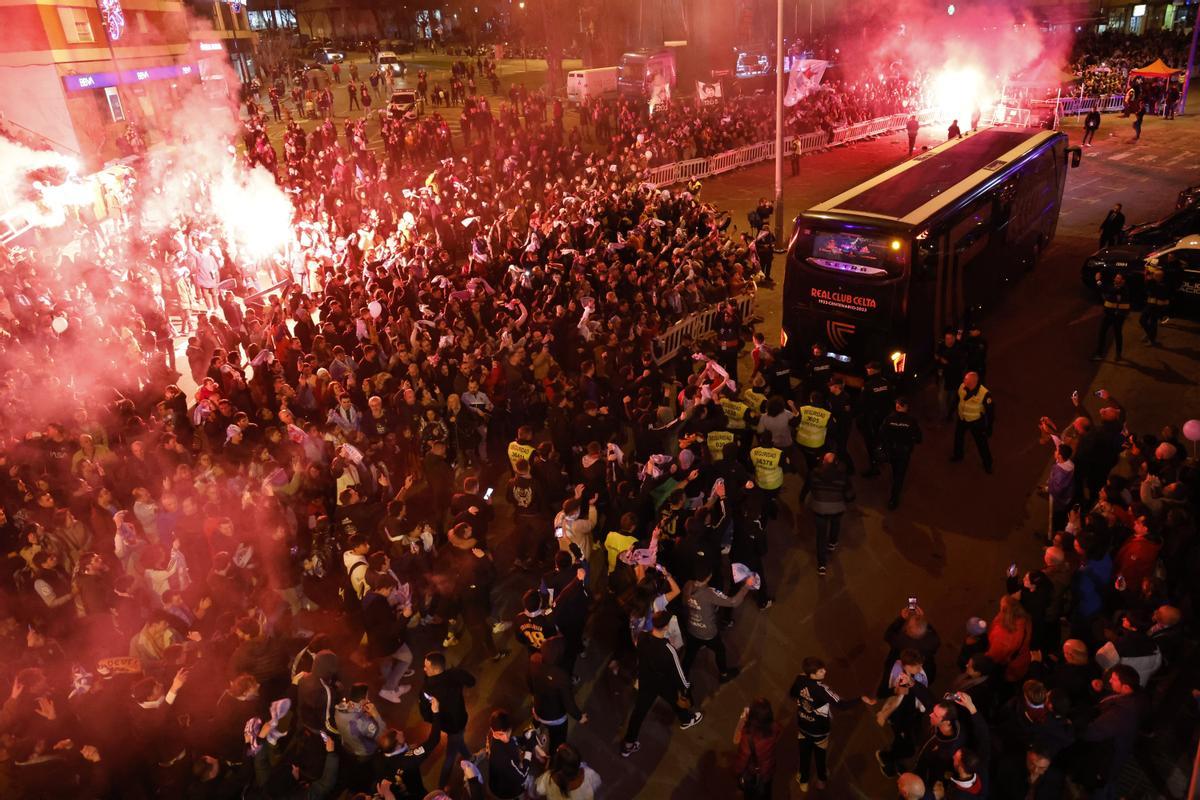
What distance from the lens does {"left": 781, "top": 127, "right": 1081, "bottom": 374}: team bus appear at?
34.9ft

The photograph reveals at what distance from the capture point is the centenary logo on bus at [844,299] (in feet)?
35.5

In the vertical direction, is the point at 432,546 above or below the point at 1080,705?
above

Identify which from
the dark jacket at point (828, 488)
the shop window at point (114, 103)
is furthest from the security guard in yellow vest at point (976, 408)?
the shop window at point (114, 103)

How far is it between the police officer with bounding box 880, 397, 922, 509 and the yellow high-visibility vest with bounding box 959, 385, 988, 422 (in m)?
1.06

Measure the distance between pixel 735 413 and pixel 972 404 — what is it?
298 cm

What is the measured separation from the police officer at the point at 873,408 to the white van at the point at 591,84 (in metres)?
31.3

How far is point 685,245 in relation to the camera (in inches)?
594

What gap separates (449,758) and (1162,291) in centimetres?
1300

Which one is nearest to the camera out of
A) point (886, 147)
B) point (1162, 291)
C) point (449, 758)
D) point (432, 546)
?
point (449, 758)

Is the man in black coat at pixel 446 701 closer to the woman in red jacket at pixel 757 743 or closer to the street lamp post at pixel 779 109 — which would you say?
the woman in red jacket at pixel 757 743

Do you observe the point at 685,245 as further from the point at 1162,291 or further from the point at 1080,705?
the point at 1080,705

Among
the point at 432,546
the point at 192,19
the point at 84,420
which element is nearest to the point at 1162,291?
the point at 432,546

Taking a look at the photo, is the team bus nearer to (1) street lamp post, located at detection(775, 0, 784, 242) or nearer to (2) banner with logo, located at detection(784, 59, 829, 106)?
(1) street lamp post, located at detection(775, 0, 784, 242)

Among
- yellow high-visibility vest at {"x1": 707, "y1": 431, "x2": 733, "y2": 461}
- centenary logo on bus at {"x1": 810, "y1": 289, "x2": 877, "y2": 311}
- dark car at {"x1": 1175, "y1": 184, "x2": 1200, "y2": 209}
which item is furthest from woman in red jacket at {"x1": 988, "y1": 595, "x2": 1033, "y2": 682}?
dark car at {"x1": 1175, "y1": 184, "x2": 1200, "y2": 209}
